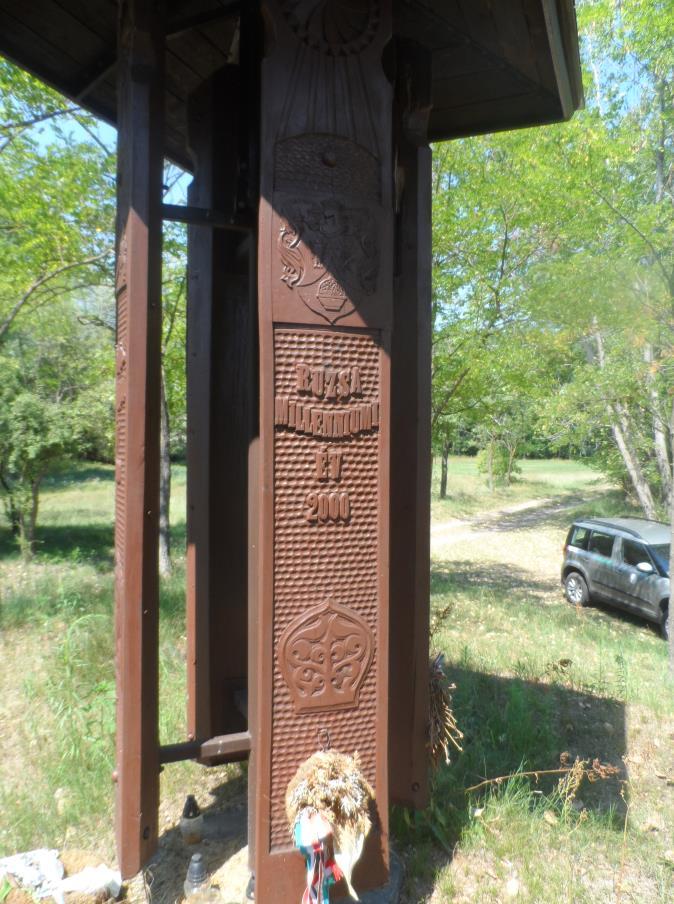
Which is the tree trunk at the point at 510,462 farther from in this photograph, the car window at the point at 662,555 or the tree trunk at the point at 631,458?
the car window at the point at 662,555

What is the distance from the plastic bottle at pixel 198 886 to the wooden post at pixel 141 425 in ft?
1.44

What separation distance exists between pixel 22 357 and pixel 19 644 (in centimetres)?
792

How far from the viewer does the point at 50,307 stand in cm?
1213

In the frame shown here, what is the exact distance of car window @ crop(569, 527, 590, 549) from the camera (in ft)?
37.5

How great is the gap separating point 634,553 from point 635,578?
399 millimetres

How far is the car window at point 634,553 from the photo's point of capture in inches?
388

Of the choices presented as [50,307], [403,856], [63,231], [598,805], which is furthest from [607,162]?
[50,307]

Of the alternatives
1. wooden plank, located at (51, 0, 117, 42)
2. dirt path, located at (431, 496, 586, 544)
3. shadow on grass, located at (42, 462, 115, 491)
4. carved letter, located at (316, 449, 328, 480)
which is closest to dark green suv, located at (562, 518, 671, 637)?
dirt path, located at (431, 496, 586, 544)

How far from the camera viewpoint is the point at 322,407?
243 centimetres

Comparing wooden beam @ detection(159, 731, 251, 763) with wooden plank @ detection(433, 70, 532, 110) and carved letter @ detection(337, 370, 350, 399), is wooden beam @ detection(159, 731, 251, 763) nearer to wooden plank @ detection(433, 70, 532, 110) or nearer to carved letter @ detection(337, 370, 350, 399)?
carved letter @ detection(337, 370, 350, 399)

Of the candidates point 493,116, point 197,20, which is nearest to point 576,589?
point 493,116

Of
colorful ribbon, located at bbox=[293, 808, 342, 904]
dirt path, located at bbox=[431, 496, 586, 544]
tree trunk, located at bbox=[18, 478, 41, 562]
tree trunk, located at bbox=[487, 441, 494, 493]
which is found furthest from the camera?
tree trunk, located at bbox=[487, 441, 494, 493]

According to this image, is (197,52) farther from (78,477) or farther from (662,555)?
(78,477)

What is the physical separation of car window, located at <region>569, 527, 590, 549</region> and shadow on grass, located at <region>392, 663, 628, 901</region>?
6746 mm
